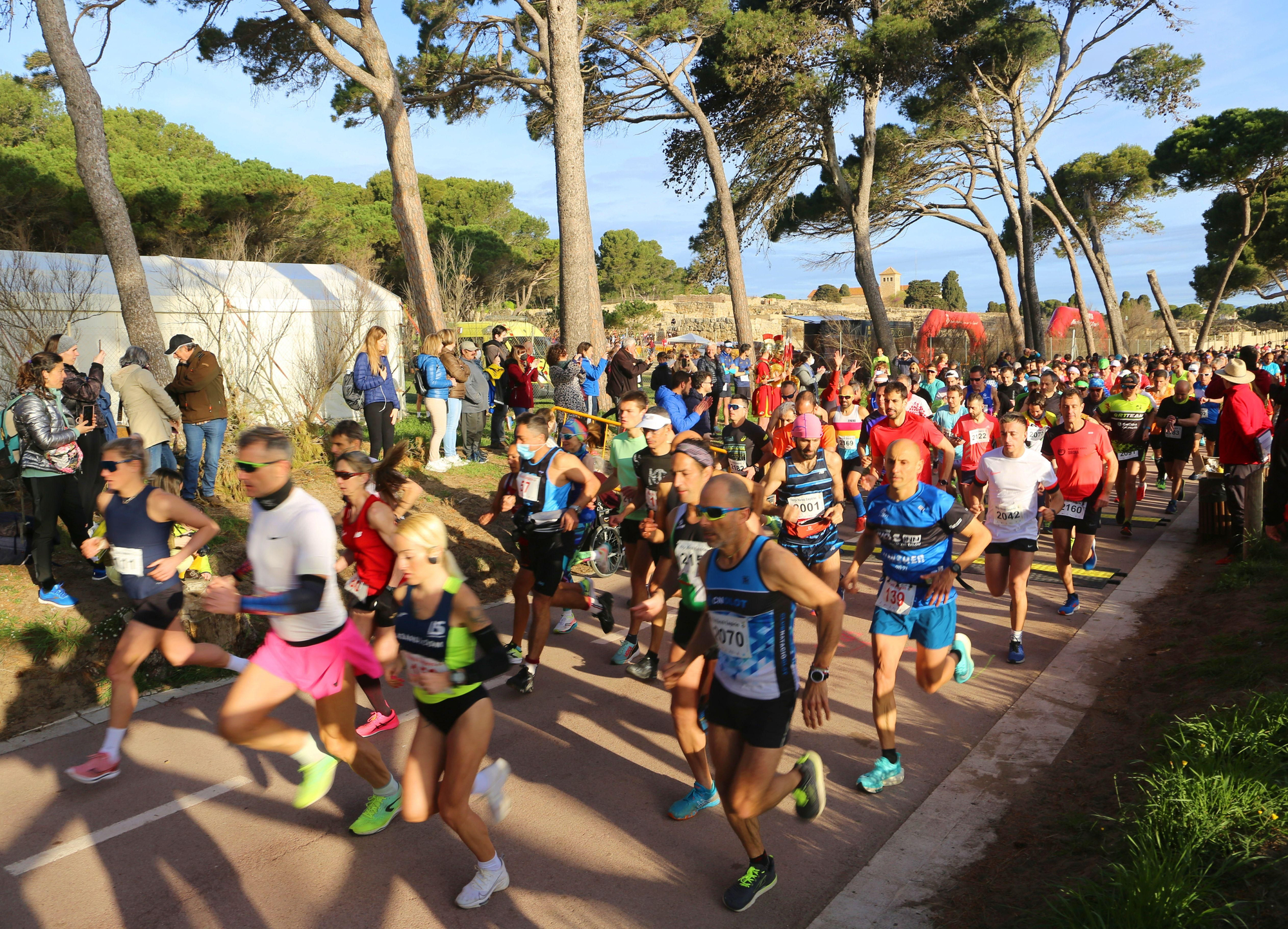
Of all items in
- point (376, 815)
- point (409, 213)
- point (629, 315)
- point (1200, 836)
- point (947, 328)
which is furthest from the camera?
point (629, 315)

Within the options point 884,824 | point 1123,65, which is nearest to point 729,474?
point 884,824

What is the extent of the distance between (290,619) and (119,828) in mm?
1518

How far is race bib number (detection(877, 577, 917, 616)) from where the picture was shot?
4.66 metres

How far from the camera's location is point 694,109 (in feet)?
70.6

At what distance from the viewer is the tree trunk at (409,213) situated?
1424cm

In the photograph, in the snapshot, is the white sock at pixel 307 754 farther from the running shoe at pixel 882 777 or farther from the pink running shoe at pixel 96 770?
the running shoe at pixel 882 777

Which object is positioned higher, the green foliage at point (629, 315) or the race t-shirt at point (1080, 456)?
the green foliage at point (629, 315)

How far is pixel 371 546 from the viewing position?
16.5 feet

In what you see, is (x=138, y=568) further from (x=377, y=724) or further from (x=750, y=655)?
(x=750, y=655)

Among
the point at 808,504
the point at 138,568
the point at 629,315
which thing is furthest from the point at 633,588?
the point at 629,315

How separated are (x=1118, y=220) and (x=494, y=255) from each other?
90.4ft

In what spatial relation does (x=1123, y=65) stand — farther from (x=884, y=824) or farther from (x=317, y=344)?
(x=884, y=824)

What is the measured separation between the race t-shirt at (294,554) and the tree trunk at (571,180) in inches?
388

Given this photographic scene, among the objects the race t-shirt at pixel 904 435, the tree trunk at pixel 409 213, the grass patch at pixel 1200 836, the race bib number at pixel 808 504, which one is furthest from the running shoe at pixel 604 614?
the tree trunk at pixel 409 213
